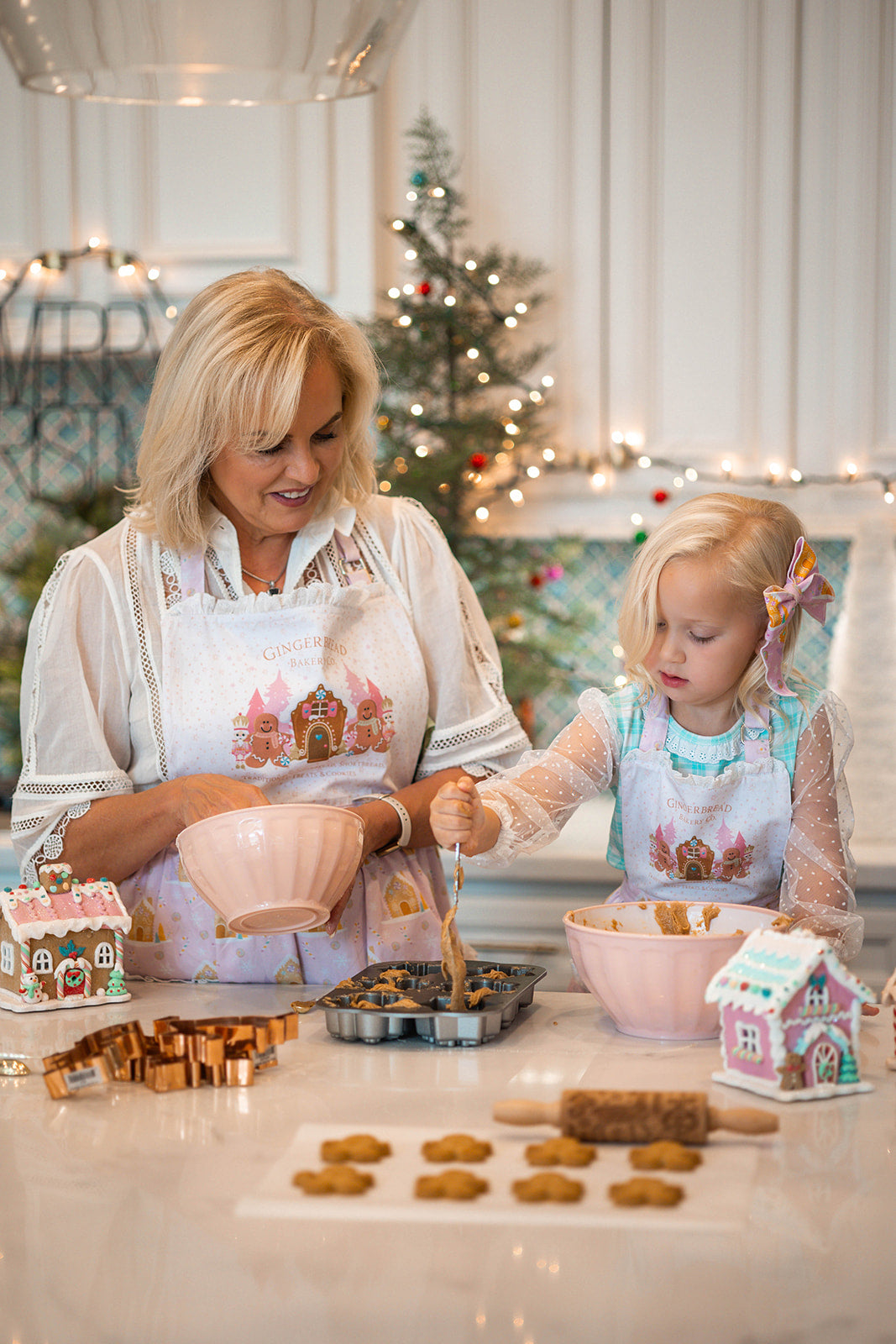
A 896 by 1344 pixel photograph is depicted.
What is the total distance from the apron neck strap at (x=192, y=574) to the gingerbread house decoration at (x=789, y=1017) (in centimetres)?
76

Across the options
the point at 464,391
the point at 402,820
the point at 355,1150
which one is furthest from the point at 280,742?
the point at 464,391

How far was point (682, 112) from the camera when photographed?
261cm

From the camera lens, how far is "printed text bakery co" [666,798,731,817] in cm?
137

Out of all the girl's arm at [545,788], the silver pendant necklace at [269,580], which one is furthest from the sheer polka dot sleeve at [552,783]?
the silver pendant necklace at [269,580]

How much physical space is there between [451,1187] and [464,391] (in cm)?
198

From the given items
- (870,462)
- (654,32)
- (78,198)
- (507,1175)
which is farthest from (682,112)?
(507,1175)

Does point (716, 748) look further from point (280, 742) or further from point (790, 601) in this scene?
point (280, 742)

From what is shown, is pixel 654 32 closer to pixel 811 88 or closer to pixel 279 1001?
pixel 811 88

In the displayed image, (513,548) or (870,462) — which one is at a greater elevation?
(870,462)

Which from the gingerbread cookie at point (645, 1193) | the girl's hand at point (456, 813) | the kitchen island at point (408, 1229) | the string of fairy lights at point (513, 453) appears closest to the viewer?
the kitchen island at point (408, 1229)

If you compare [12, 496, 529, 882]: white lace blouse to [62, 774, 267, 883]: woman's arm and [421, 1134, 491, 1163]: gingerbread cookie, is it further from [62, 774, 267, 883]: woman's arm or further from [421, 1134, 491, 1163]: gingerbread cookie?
[421, 1134, 491, 1163]: gingerbread cookie

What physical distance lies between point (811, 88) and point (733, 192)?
0.25 meters

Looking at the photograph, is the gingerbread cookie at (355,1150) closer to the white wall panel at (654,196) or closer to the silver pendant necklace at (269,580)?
the silver pendant necklace at (269,580)

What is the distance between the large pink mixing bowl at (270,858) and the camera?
1.10m
